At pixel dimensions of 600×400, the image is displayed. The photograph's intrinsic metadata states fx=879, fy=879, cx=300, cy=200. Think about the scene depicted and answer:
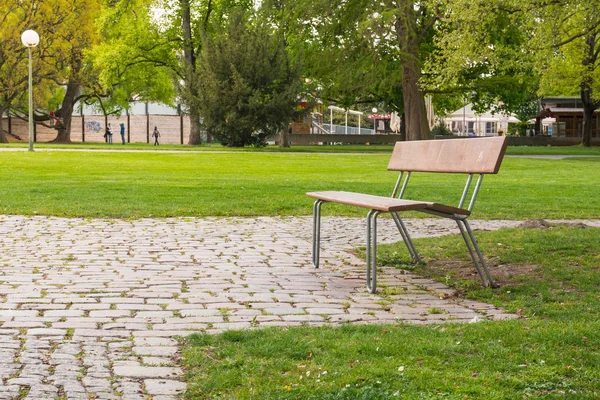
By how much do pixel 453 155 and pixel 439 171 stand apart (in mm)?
215

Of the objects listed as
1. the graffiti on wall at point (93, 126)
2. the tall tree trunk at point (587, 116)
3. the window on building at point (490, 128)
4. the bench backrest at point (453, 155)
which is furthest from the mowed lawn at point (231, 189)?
the window on building at point (490, 128)

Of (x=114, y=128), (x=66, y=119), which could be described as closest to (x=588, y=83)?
(x=114, y=128)

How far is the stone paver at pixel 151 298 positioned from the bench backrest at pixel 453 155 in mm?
915

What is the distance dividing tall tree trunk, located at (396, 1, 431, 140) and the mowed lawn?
35.4 ft

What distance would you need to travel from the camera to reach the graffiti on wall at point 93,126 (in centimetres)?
5725

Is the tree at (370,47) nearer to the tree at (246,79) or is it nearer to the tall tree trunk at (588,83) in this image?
the tree at (246,79)

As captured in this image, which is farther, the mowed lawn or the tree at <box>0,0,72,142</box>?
the tree at <box>0,0,72,142</box>

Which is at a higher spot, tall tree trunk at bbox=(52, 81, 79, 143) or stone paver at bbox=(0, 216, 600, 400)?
tall tree trunk at bbox=(52, 81, 79, 143)

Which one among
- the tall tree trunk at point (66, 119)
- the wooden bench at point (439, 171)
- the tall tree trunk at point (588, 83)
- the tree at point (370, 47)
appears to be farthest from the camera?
the tall tree trunk at point (66, 119)

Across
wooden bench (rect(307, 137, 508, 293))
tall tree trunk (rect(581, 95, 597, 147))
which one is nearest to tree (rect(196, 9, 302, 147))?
tall tree trunk (rect(581, 95, 597, 147))

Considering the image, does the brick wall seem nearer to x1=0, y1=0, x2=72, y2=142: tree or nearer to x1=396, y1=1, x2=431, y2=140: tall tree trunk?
x1=0, y1=0, x2=72, y2=142: tree

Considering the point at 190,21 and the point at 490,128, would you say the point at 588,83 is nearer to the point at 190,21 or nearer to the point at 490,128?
the point at 190,21

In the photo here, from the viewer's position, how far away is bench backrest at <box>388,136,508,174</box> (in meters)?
6.19

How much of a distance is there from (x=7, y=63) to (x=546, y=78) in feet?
95.1
